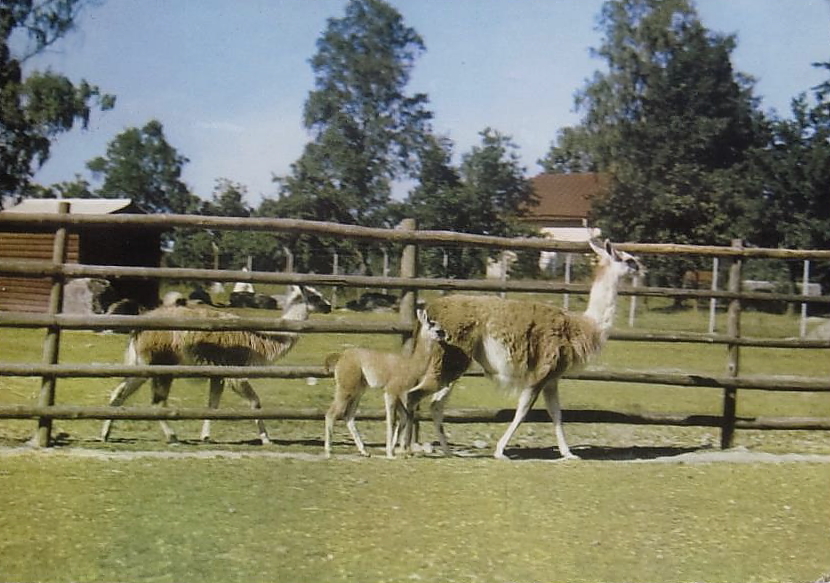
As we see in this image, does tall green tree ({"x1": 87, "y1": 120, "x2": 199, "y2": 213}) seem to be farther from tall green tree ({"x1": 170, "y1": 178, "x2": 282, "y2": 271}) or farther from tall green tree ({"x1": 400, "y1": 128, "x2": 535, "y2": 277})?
tall green tree ({"x1": 400, "y1": 128, "x2": 535, "y2": 277})

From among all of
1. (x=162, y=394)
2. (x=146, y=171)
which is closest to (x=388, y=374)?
(x=162, y=394)

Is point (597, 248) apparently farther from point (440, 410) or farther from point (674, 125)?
point (674, 125)

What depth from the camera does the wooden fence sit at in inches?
283

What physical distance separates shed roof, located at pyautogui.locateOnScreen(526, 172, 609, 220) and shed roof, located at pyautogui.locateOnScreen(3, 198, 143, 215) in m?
4.38

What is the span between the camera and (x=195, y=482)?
225 inches

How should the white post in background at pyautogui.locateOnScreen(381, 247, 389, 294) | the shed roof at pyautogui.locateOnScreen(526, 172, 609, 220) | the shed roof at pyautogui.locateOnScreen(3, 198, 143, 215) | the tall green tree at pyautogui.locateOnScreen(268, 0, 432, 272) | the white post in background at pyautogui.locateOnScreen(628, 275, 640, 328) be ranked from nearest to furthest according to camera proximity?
the tall green tree at pyautogui.locateOnScreen(268, 0, 432, 272)
the white post in background at pyautogui.locateOnScreen(381, 247, 389, 294)
the shed roof at pyautogui.locateOnScreen(3, 198, 143, 215)
the white post in background at pyautogui.locateOnScreen(628, 275, 640, 328)
the shed roof at pyautogui.locateOnScreen(526, 172, 609, 220)

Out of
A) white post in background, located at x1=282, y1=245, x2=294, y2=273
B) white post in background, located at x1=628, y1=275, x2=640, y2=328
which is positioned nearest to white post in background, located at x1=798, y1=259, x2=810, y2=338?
white post in background, located at x1=628, y1=275, x2=640, y2=328

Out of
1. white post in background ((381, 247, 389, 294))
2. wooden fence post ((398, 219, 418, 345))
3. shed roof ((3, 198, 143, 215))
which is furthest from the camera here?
shed roof ((3, 198, 143, 215))

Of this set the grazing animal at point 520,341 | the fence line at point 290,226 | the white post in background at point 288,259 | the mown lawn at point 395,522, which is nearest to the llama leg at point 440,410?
the grazing animal at point 520,341

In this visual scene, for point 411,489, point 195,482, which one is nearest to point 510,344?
point 411,489

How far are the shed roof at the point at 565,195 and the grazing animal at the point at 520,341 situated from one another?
3179 mm

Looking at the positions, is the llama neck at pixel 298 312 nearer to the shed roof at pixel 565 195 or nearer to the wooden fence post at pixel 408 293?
the wooden fence post at pixel 408 293

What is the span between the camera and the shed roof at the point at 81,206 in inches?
333

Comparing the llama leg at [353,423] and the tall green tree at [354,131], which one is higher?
the tall green tree at [354,131]
